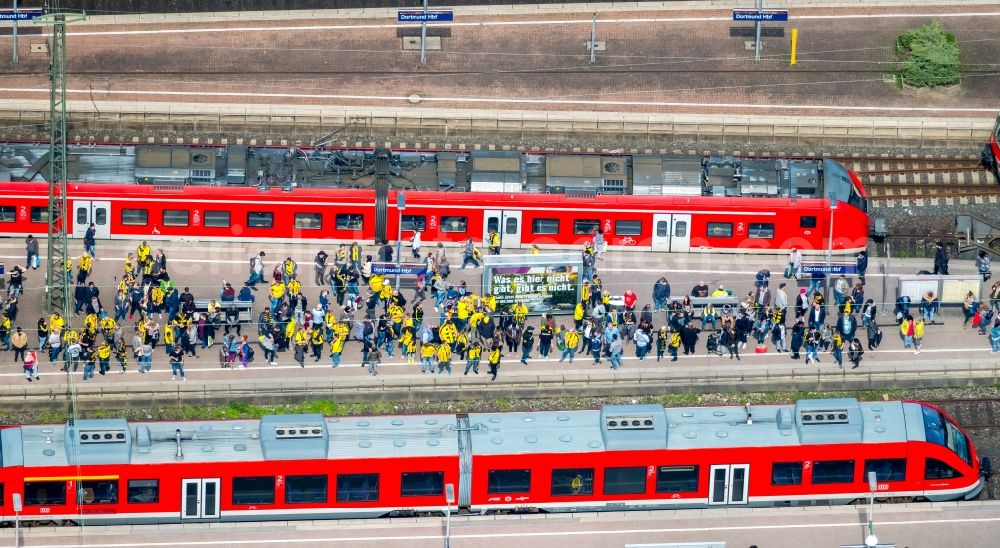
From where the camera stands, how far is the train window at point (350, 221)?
95.9m

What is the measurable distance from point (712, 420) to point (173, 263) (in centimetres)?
2327

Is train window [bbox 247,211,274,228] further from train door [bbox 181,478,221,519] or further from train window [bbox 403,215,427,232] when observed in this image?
train door [bbox 181,478,221,519]

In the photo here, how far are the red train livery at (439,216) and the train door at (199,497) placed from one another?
18500mm

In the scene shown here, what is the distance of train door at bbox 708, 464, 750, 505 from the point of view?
80.9 meters

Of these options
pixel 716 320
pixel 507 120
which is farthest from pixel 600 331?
pixel 507 120

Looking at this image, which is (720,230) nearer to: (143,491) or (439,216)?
(439,216)


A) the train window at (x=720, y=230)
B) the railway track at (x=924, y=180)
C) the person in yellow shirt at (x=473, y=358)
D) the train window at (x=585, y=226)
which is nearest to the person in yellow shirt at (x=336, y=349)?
the person in yellow shirt at (x=473, y=358)

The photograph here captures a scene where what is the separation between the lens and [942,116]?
105875 mm

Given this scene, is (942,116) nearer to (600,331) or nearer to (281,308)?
(600,331)

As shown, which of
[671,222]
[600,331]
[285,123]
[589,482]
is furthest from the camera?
[285,123]

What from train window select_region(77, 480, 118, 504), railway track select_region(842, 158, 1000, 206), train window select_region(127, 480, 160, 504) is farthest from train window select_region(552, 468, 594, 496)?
railway track select_region(842, 158, 1000, 206)

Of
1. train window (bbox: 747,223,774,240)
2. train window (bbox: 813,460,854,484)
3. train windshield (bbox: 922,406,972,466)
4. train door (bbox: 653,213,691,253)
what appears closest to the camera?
train window (bbox: 813,460,854,484)

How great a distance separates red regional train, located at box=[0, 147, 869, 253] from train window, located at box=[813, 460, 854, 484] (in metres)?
16.4

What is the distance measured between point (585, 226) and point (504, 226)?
308cm
